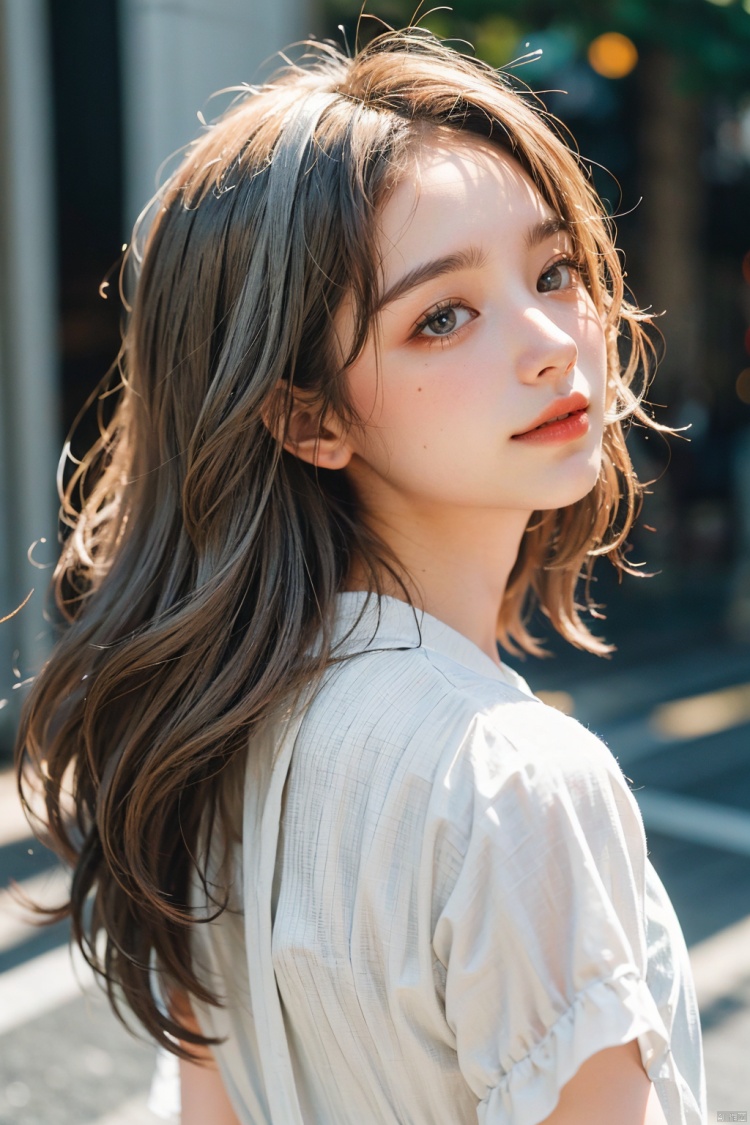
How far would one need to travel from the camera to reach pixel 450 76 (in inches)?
51.3

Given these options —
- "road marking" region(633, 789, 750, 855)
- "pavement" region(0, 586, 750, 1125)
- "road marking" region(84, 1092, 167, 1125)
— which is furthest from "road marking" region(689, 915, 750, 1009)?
"road marking" region(84, 1092, 167, 1125)

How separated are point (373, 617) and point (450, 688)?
0.54 feet

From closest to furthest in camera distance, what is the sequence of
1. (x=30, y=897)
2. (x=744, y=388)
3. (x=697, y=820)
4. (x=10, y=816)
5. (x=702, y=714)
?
(x=30, y=897), (x=697, y=820), (x=10, y=816), (x=702, y=714), (x=744, y=388)

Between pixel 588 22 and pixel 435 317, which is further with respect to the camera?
pixel 588 22

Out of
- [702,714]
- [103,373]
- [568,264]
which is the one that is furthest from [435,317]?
[702,714]

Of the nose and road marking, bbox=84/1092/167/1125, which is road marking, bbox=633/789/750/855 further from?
the nose

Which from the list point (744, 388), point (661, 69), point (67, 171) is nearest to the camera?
point (67, 171)

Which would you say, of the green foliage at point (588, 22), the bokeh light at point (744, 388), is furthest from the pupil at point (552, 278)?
the bokeh light at point (744, 388)

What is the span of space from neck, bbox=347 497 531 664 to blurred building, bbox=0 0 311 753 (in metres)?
4.12

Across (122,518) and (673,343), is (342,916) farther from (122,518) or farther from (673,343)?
(673,343)

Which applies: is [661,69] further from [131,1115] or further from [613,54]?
[131,1115]

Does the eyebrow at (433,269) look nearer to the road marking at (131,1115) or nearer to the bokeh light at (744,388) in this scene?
the road marking at (131,1115)

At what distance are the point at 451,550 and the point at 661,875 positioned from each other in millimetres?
3106

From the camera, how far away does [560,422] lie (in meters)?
1.21
